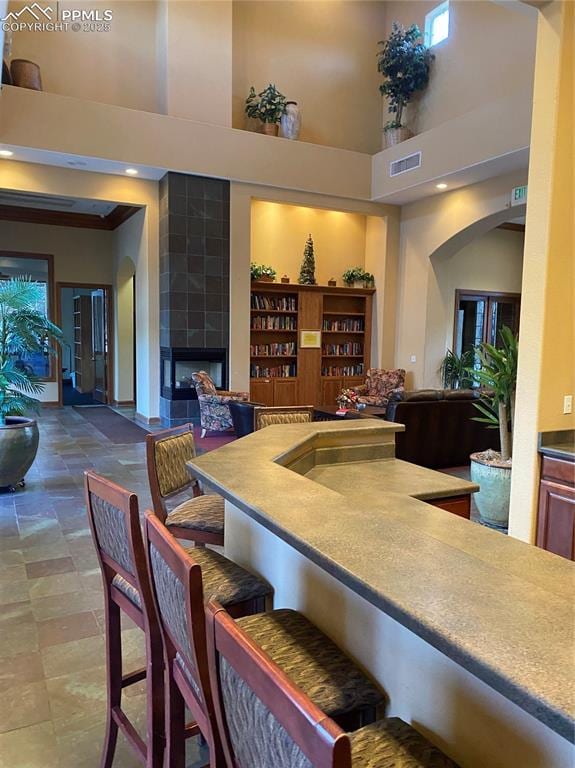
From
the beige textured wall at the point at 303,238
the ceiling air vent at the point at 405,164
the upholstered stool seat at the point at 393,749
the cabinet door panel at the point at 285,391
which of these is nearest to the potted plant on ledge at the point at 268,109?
the beige textured wall at the point at 303,238

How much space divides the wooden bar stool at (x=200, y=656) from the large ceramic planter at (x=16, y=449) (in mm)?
3827

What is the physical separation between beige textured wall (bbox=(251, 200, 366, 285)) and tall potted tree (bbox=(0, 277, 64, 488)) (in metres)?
5.23

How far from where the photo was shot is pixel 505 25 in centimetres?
721

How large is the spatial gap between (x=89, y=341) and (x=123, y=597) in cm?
1135

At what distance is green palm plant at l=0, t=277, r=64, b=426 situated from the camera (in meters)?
4.53

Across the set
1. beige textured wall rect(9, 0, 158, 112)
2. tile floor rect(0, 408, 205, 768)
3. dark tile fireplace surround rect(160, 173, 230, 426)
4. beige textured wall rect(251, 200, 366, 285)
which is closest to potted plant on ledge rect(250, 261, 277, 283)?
beige textured wall rect(251, 200, 366, 285)

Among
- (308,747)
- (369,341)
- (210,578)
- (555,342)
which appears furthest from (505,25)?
(308,747)

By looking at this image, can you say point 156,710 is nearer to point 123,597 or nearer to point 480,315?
point 123,597

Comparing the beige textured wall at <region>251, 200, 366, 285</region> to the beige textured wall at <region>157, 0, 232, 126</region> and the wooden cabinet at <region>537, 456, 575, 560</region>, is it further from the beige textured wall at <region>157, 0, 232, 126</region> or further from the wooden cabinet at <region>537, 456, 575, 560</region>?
the wooden cabinet at <region>537, 456, 575, 560</region>

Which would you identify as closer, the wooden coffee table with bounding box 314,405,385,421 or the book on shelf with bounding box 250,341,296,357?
the wooden coffee table with bounding box 314,405,385,421

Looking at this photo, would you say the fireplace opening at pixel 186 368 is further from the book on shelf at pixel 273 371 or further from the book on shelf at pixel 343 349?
the book on shelf at pixel 343 349

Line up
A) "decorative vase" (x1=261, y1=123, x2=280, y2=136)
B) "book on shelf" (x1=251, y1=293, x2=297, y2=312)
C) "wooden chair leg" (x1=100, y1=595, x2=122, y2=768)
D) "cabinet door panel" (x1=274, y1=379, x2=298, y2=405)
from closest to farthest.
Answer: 1. "wooden chair leg" (x1=100, y1=595, x2=122, y2=768)
2. "decorative vase" (x1=261, y1=123, x2=280, y2=136)
3. "book on shelf" (x1=251, y1=293, x2=297, y2=312)
4. "cabinet door panel" (x1=274, y1=379, x2=298, y2=405)

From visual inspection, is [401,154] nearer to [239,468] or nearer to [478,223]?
[478,223]

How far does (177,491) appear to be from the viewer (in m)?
2.51
